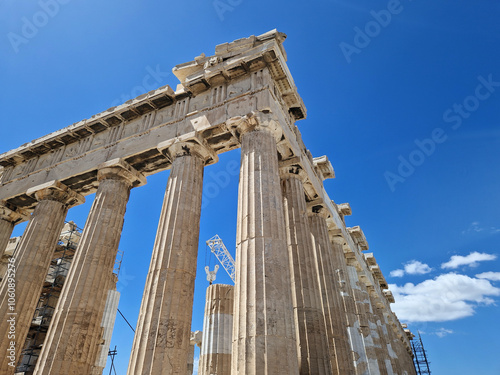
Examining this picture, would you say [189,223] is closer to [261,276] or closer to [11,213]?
[261,276]

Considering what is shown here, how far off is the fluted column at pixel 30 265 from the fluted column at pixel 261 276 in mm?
11837

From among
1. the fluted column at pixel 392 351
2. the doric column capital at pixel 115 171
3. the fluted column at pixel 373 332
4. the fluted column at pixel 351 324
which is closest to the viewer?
the doric column capital at pixel 115 171

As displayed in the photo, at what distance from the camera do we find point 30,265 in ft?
55.1

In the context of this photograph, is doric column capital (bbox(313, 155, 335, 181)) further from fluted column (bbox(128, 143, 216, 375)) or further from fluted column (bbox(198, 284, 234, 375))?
fluted column (bbox(128, 143, 216, 375))

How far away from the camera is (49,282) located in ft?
91.2

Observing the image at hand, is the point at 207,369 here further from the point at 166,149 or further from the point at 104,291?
the point at 166,149

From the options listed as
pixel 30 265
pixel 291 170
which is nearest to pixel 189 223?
pixel 291 170

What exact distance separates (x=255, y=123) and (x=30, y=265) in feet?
43.8

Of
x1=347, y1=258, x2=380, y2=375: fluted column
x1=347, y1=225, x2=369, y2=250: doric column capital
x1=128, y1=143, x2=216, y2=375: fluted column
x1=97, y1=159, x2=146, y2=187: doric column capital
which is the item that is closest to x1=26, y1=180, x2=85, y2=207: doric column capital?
x1=97, y1=159, x2=146, y2=187: doric column capital

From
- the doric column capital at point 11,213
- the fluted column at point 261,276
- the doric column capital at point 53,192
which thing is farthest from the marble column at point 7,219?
the fluted column at point 261,276

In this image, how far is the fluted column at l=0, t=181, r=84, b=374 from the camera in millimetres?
15219

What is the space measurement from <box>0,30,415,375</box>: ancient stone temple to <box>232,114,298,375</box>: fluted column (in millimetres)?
40

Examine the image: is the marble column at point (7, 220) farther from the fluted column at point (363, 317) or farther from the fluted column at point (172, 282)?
the fluted column at point (363, 317)

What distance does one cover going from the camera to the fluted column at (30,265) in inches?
599
